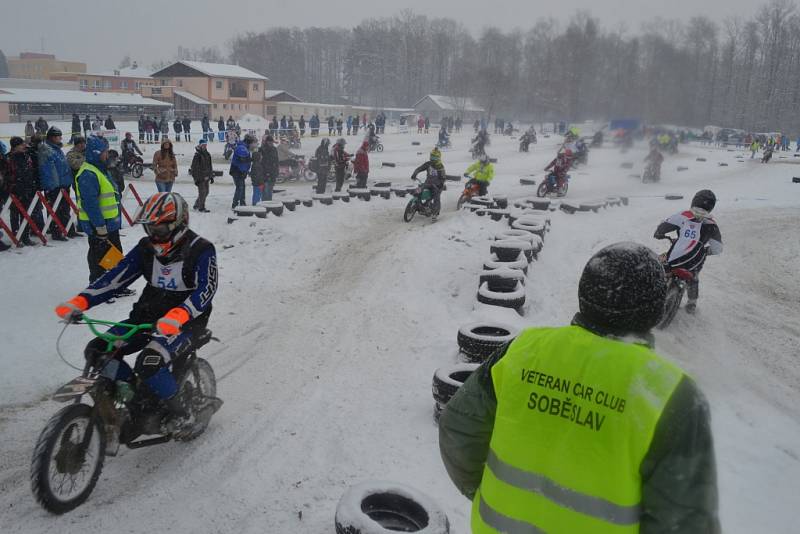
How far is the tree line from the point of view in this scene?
16719mm

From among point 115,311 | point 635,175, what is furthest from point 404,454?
point 635,175

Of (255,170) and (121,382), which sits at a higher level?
(255,170)

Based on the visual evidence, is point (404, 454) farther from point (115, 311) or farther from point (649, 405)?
point (115, 311)

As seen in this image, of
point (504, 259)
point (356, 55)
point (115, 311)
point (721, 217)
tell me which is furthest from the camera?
point (356, 55)

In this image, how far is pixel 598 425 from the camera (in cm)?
169

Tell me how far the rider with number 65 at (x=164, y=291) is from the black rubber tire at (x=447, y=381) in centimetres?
214

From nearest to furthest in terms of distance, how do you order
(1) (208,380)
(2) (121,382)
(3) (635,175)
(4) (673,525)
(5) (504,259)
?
(4) (673,525) < (2) (121,382) < (1) (208,380) < (5) (504,259) < (3) (635,175)

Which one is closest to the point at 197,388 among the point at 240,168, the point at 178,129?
the point at 240,168

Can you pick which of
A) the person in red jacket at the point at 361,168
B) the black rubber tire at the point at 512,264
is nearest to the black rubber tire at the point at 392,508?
the black rubber tire at the point at 512,264

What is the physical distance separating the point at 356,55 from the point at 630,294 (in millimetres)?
107597

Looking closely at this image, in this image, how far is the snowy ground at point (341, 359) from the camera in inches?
169

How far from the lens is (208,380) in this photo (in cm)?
525

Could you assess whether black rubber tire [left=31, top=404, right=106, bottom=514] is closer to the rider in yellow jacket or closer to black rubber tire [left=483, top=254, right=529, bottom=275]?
black rubber tire [left=483, top=254, right=529, bottom=275]

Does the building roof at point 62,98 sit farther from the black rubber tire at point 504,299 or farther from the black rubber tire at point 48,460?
the black rubber tire at point 48,460
